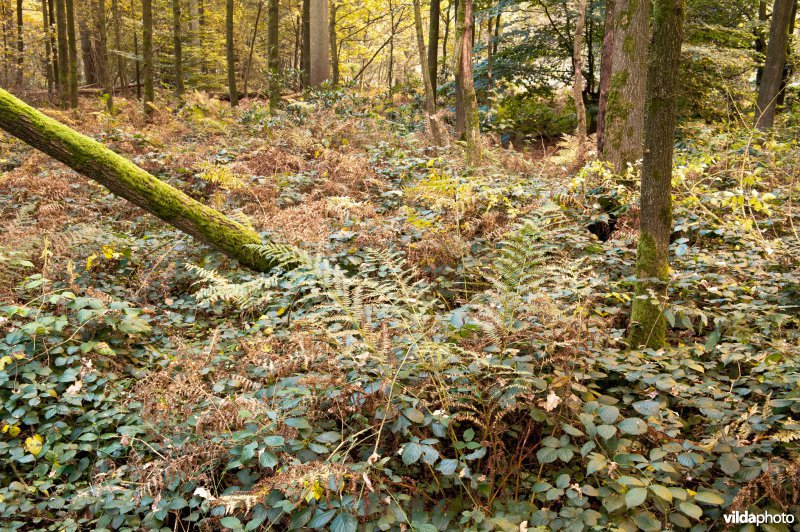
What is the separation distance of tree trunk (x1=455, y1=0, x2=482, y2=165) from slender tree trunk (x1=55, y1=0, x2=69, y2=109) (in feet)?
36.8

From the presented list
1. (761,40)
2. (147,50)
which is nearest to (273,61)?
(147,50)

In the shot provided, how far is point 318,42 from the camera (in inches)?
590

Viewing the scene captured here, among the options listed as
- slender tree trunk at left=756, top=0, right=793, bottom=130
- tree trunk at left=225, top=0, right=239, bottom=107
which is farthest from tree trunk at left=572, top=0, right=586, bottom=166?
tree trunk at left=225, top=0, right=239, bottom=107

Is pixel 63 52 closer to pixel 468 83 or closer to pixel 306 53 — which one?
pixel 306 53

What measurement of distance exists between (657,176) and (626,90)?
148 inches

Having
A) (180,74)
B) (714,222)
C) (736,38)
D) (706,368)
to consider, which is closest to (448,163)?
(714,222)

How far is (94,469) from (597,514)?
3.21m

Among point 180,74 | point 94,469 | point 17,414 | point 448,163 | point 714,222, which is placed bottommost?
point 94,469

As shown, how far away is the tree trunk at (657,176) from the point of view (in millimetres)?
3447

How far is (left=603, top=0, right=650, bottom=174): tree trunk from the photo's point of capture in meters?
6.55

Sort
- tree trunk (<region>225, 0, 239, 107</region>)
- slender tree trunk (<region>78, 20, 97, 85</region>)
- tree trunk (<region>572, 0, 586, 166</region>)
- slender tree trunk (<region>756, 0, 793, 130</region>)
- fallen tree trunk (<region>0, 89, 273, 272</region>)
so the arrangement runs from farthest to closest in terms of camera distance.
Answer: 1. slender tree trunk (<region>78, 20, 97, 85</region>)
2. tree trunk (<region>225, 0, 239, 107</region>)
3. slender tree trunk (<region>756, 0, 793, 130</region>)
4. tree trunk (<region>572, 0, 586, 166</region>)
5. fallen tree trunk (<region>0, 89, 273, 272</region>)

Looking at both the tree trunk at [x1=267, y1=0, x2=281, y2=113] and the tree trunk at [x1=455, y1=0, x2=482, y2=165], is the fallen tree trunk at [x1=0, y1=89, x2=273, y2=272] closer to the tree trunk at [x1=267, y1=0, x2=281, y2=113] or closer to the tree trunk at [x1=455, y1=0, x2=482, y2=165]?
the tree trunk at [x1=455, y1=0, x2=482, y2=165]

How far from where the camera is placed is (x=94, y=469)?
3.45 m

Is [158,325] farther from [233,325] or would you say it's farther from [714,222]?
[714,222]
